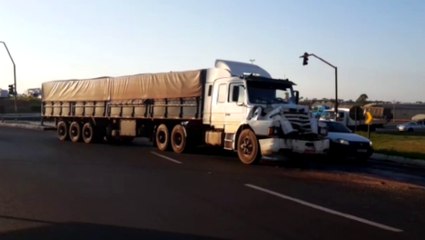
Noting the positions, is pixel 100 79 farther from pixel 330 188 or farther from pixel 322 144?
pixel 330 188

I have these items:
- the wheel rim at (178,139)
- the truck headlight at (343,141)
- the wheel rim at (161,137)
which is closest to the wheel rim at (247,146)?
the wheel rim at (178,139)

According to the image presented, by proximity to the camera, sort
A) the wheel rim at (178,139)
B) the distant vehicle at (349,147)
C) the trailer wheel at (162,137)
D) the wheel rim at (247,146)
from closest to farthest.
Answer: the wheel rim at (247,146)
the distant vehicle at (349,147)
the wheel rim at (178,139)
the trailer wheel at (162,137)

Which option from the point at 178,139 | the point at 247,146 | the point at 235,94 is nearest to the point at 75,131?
the point at 178,139

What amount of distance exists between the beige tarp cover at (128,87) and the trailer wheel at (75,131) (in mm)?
1352

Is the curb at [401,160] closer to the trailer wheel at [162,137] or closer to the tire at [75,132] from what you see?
the trailer wheel at [162,137]

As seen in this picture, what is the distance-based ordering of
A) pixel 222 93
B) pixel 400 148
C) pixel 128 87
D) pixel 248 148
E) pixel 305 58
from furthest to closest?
pixel 305 58
pixel 400 148
pixel 128 87
pixel 222 93
pixel 248 148

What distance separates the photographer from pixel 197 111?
813 inches

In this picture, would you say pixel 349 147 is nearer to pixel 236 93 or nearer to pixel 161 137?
pixel 236 93

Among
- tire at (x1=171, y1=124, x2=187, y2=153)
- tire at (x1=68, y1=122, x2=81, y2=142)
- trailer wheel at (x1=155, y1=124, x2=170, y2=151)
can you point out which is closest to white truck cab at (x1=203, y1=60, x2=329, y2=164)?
tire at (x1=171, y1=124, x2=187, y2=153)

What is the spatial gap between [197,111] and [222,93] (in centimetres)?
177

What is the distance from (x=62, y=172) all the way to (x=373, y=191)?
298 inches

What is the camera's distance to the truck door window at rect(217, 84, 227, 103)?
1908 cm

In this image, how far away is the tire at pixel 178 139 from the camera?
20981 millimetres

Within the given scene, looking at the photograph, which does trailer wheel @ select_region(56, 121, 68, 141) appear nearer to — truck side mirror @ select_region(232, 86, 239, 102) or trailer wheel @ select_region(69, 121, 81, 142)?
trailer wheel @ select_region(69, 121, 81, 142)
